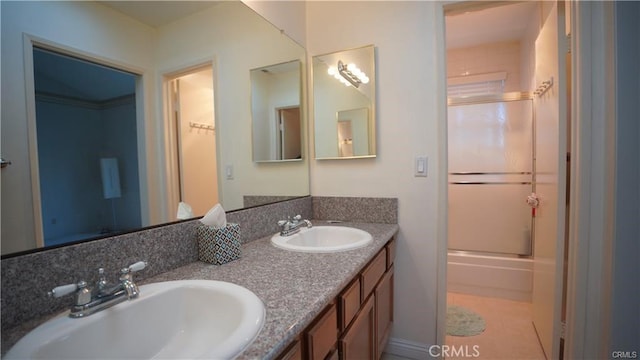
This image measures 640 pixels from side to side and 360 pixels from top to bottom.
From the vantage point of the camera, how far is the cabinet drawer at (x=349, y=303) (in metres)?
0.86

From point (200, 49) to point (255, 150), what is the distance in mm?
558

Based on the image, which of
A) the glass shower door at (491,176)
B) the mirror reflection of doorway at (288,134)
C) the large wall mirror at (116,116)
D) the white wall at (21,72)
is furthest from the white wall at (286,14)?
the glass shower door at (491,176)

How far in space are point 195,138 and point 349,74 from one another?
104 cm

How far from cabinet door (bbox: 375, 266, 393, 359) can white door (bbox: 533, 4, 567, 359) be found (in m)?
0.88

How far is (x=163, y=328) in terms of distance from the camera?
690mm

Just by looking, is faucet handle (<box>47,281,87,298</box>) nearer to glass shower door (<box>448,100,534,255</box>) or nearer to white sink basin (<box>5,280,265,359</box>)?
white sink basin (<box>5,280,265,359</box>)

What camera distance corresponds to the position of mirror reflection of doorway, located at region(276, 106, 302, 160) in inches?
65.1

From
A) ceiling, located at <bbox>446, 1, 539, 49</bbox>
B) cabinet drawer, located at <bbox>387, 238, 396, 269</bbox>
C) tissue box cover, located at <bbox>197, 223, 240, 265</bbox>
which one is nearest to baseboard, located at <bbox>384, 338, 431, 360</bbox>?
cabinet drawer, located at <bbox>387, 238, 396, 269</bbox>

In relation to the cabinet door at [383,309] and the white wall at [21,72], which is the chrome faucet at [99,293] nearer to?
the white wall at [21,72]

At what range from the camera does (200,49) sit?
41.3 inches

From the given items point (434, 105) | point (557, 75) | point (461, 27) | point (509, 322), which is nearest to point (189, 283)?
point (434, 105)

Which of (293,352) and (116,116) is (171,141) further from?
(293,352)

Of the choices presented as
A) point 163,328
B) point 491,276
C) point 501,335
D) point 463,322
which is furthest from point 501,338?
point 163,328

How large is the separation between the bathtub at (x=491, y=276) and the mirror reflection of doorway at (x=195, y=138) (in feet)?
7.68
